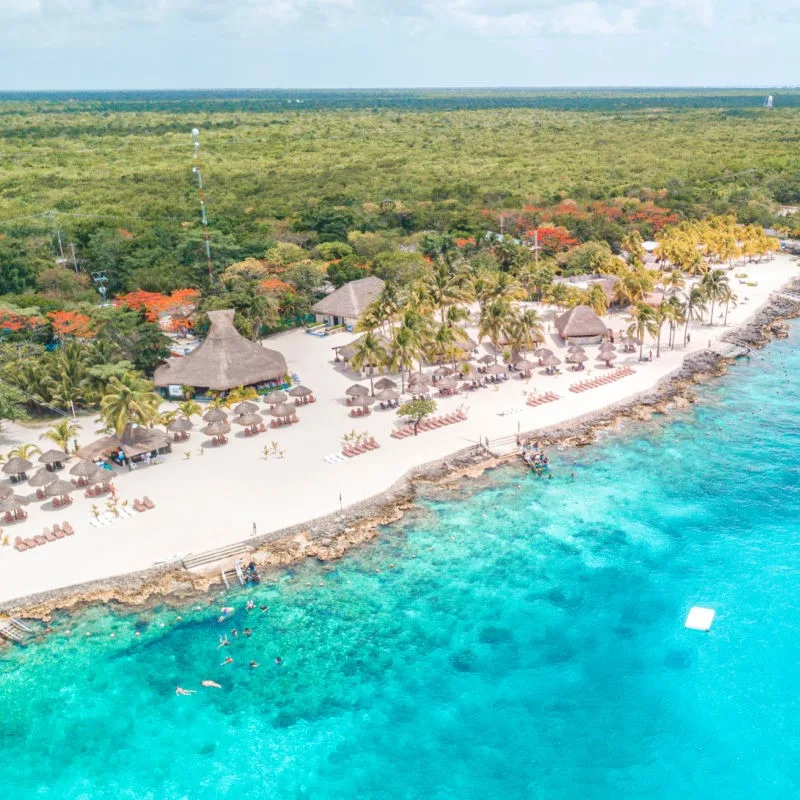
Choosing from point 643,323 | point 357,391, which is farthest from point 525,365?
point 357,391

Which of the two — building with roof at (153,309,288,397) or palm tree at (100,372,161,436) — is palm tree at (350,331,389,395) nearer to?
A: building with roof at (153,309,288,397)

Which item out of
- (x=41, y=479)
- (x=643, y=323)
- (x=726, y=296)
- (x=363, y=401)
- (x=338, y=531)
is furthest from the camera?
(x=726, y=296)

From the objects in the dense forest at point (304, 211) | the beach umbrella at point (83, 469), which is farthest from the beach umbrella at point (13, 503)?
the dense forest at point (304, 211)

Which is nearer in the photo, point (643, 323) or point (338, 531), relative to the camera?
point (338, 531)

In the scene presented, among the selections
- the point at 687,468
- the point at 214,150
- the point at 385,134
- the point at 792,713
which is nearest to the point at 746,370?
the point at 687,468

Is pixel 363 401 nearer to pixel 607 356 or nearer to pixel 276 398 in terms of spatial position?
pixel 276 398

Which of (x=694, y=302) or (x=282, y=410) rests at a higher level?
(x=694, y=302)
